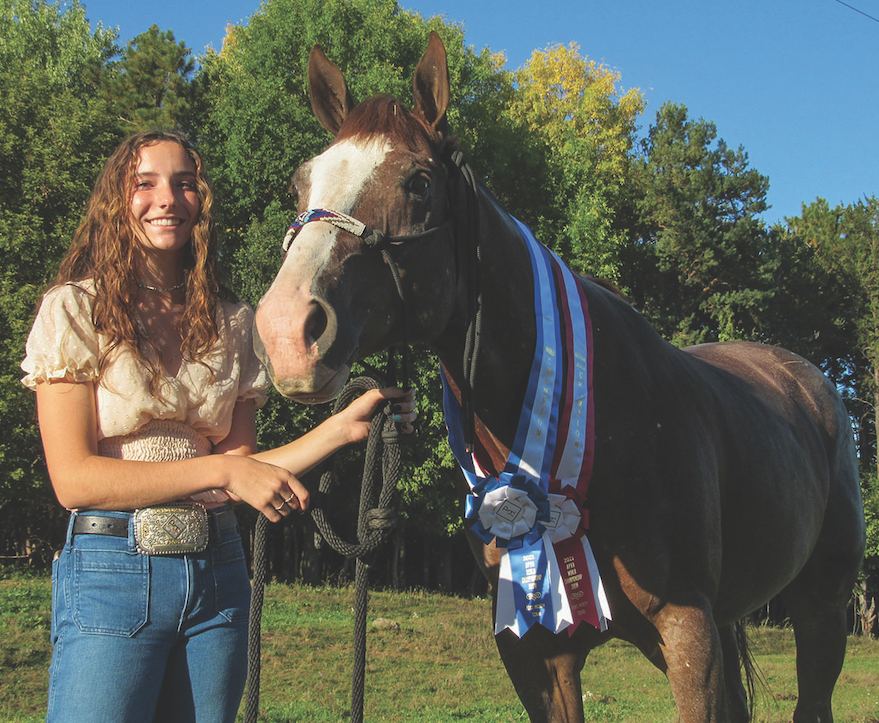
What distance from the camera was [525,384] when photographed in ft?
8.35

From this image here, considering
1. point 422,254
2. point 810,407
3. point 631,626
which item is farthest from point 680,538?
point 810,407

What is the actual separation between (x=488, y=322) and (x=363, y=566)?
86cm

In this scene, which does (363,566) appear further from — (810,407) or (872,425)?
(872,425)

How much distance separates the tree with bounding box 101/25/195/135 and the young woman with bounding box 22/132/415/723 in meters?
17.4

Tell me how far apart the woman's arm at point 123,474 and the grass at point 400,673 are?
4204mm

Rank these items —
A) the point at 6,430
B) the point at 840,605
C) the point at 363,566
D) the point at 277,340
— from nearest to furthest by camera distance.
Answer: the point at 277,340 < the point at 363,566 < the point at 840,605 < the point at 6,430

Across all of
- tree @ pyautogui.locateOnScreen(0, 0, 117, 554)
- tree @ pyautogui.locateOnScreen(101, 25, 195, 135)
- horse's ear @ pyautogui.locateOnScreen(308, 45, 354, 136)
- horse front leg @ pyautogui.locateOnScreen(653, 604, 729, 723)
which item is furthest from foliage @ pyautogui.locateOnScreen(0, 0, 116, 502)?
horse front leg @ pyautogui.locateOnScreen(653, 604, 729, 723)

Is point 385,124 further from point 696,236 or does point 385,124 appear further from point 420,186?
point 696,236

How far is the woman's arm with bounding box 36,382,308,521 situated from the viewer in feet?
5.68

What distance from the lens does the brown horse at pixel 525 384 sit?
200 cm

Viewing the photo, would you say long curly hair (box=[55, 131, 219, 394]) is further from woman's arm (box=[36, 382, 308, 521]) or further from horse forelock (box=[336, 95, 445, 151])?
horse forelock (box=[336, 95, 445, 151])

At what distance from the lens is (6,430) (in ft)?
50.8

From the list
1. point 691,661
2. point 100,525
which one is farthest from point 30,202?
point 691,661

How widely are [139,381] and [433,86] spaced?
4.01ft
